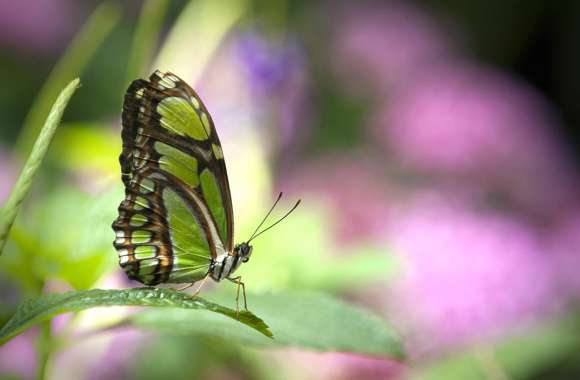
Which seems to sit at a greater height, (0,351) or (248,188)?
(248,188)

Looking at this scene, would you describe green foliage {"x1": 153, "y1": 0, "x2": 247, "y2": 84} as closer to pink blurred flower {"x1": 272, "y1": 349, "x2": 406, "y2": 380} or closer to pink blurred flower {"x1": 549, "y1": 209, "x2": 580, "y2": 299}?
pink blurred flower {"x1": 272, "y1": 349, "x2": 406, "y2": 380}

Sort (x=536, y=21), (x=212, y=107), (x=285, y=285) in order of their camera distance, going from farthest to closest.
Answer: (x=536, y=21)
(x=212, y=107)
(x=285, y=285)

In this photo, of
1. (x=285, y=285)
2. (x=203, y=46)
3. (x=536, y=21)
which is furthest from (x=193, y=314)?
(x=536, y=21)

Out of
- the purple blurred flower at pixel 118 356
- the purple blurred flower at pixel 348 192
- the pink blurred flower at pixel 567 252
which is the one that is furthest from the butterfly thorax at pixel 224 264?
the pink blurred flower at pixel 567 252

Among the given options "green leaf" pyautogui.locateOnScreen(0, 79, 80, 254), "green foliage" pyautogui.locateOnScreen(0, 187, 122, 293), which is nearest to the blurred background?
"green foliage" pyautogui.locateOnScreen(0, 187, 122, 293)

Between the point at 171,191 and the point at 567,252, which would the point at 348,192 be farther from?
the point at 171,191

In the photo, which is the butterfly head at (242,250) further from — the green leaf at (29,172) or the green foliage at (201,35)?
the green foliage at (201,35)

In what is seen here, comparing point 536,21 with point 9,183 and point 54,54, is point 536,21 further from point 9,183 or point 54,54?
point 9,183
